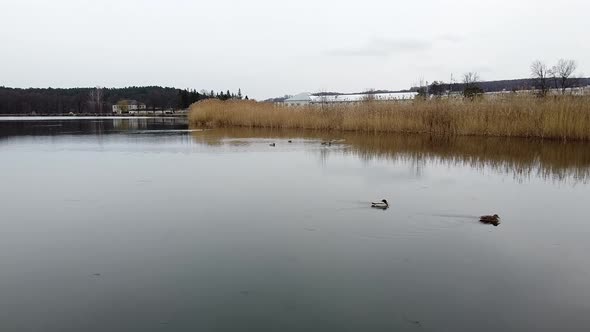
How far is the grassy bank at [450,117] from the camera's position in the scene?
12172 millimetres

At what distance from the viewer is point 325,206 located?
536cm

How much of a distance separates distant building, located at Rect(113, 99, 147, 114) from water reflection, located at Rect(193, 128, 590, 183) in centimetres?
7124

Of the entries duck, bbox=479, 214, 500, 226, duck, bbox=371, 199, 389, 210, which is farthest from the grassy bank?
duck, bbox=371, 199, 389, 210

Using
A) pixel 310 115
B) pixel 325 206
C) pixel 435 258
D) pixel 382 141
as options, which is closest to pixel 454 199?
pixel 325 206

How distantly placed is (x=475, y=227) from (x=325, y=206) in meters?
1.63

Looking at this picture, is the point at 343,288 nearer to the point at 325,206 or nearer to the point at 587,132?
the point at 325,206

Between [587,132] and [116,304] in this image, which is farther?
[587,132]

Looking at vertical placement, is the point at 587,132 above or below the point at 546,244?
above

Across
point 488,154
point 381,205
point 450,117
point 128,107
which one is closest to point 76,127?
point 450,117

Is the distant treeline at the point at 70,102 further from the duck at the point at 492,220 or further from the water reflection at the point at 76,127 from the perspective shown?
the duck at the point at 492,220

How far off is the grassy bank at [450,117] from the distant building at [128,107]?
6227cm

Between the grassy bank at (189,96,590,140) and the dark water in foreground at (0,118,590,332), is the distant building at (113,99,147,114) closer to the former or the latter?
the grassy bank at (189,96,590,140)

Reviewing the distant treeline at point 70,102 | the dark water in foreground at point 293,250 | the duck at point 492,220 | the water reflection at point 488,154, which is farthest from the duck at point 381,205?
the distant treeline at point 70,102

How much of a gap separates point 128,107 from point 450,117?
258 ft
